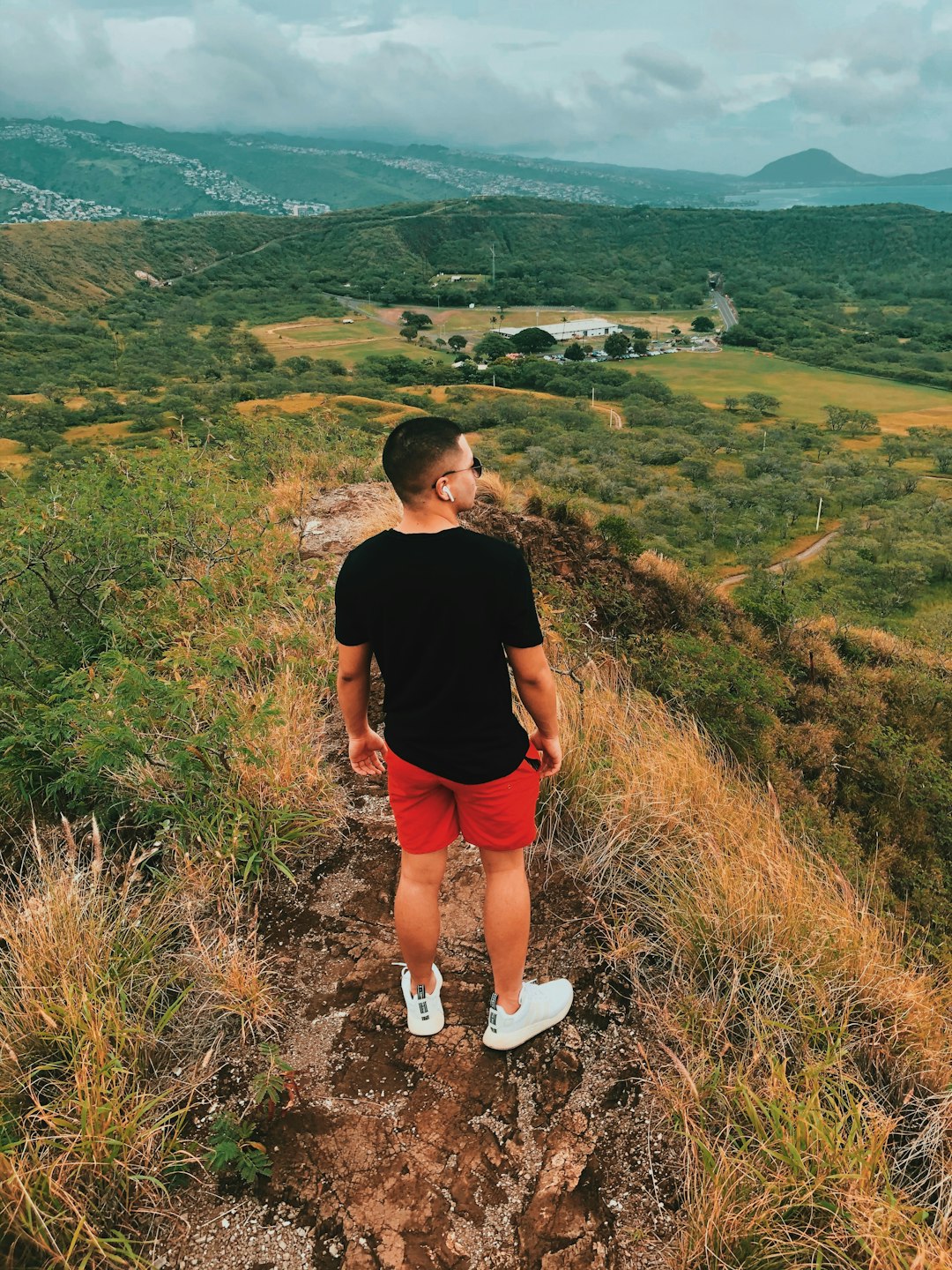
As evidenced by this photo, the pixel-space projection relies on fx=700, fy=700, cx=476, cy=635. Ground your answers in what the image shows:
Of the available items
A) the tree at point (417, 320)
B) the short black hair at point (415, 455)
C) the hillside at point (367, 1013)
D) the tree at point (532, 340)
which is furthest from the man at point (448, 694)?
the tree at point (417, 320)

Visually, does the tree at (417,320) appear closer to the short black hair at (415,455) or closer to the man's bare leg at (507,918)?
the short black hair at (415,455)

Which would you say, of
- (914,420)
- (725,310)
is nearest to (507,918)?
(914,420)

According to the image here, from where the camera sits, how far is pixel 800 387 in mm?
78000

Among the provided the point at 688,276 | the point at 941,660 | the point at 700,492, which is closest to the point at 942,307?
the point at 688,276

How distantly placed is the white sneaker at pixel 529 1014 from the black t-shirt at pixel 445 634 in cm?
78

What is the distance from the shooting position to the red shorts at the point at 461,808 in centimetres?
191

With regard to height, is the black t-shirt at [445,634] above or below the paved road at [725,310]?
below

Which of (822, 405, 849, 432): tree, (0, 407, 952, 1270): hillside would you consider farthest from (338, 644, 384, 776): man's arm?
(822, 405, 849, 432): tree

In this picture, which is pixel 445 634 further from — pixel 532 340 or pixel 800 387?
pixel 532 340

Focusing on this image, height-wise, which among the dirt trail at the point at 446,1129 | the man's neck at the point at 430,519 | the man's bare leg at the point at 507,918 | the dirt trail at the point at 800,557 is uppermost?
the man's neck at the point at 430,519

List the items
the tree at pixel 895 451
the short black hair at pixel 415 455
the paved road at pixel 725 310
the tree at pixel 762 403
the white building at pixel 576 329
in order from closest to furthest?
the short black hair at pixel 415 455, the tree at pixel 895 451, the tree at pixel 762 403, the white building at pixel 576 329, the paved road at pixel 725 310

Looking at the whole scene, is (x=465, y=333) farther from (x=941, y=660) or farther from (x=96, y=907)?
(x=96, y=907)

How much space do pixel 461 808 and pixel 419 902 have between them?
0.32m

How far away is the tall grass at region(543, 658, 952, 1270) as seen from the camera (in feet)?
5.09
